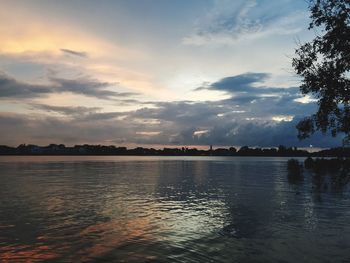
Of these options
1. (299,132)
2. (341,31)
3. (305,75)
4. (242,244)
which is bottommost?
(242,244)

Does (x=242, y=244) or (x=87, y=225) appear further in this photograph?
(x=87, y=225)

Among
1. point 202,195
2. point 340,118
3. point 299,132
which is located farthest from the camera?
point 202,195

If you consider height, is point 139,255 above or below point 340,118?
below

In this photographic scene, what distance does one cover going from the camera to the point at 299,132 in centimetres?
2298

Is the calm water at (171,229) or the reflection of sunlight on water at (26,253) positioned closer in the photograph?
the reflection of sunlight on water at (26,253)

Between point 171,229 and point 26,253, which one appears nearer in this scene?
point 26,253

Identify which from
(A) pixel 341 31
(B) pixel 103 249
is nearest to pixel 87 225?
(B) pixel 103 249

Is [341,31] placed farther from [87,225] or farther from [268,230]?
[87,225]

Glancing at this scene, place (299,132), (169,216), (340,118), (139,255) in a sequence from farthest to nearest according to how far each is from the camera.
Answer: (169,216)
(299,132)
(340,118)
(139,255)

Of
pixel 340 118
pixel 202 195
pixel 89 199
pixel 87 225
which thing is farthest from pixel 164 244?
pixel 202 195

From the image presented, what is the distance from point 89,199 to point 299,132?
28.5 m

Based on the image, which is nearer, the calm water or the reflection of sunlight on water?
the reflection of sunlight on water

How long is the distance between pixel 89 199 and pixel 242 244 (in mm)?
25329

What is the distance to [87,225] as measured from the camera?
27.6m
